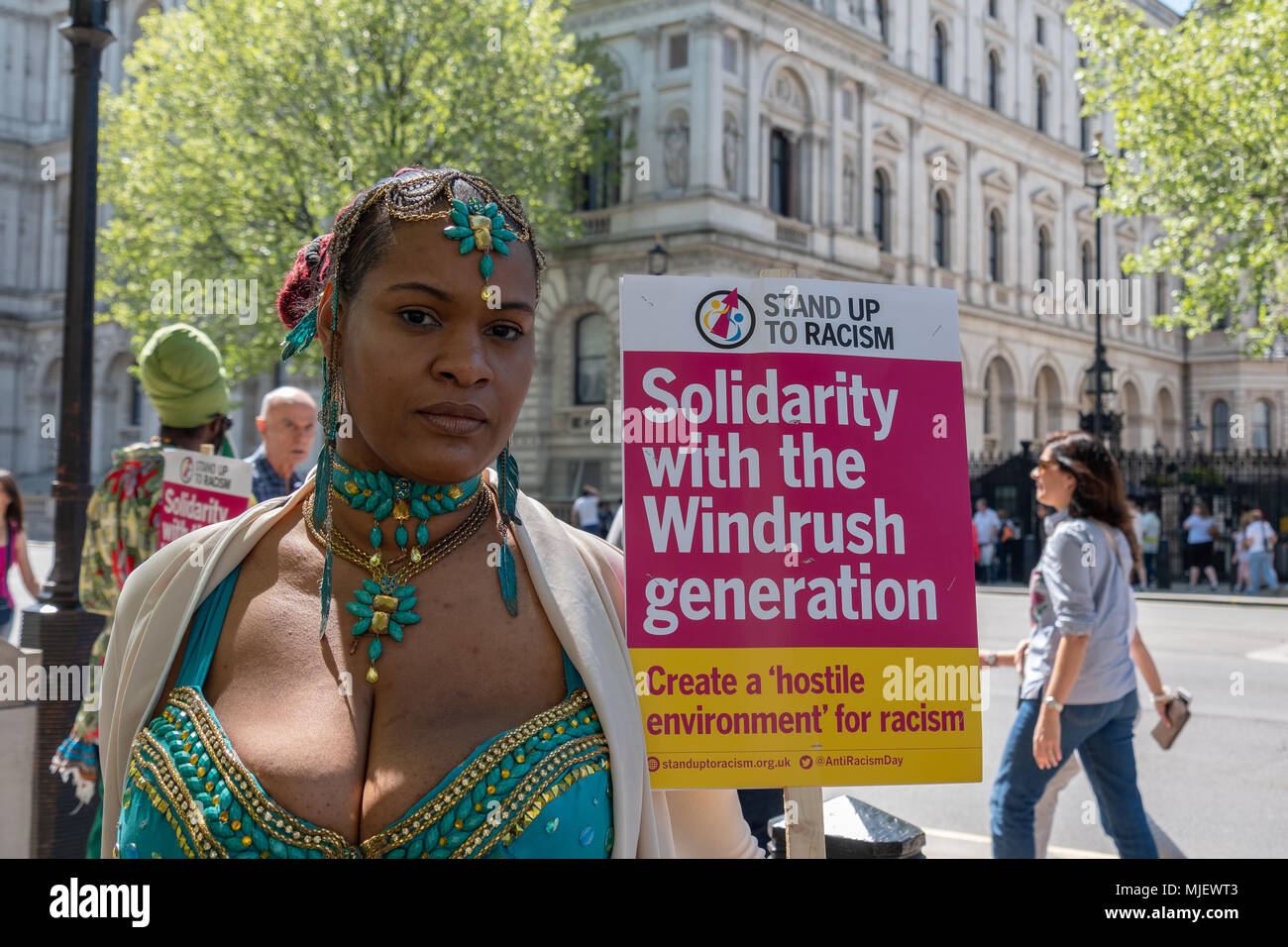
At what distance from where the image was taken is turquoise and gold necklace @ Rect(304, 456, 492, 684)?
1.73 metres

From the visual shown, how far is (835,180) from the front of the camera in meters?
31.7

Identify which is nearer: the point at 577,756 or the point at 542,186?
the point at 577,756

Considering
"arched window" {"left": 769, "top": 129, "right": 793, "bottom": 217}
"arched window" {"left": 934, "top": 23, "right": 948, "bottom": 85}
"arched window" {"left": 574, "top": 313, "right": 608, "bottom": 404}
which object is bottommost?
"arched window" {"left": 574, "top": 313, "right": 608, "bottom": 404}

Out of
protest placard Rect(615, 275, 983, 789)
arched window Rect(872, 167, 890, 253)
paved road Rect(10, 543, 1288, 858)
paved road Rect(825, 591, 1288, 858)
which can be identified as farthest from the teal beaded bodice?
arched window Rect(872, 167, 890, 253)

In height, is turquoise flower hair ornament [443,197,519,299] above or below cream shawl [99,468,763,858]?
above

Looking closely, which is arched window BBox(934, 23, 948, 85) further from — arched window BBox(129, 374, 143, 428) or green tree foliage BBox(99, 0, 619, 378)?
arched window BBox(129, 374, 143, 428)

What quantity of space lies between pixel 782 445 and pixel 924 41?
124ft

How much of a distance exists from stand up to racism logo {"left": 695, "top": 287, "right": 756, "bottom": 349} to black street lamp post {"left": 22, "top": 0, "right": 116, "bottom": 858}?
3611 mm

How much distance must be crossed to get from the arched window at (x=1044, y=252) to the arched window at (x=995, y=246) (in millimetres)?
2929

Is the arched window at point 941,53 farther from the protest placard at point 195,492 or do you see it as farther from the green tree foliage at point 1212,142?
the protest placard at point 195,492

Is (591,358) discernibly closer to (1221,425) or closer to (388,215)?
(388,215)

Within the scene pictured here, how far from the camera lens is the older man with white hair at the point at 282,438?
202 inches

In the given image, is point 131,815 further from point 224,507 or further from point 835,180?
point 835,180
